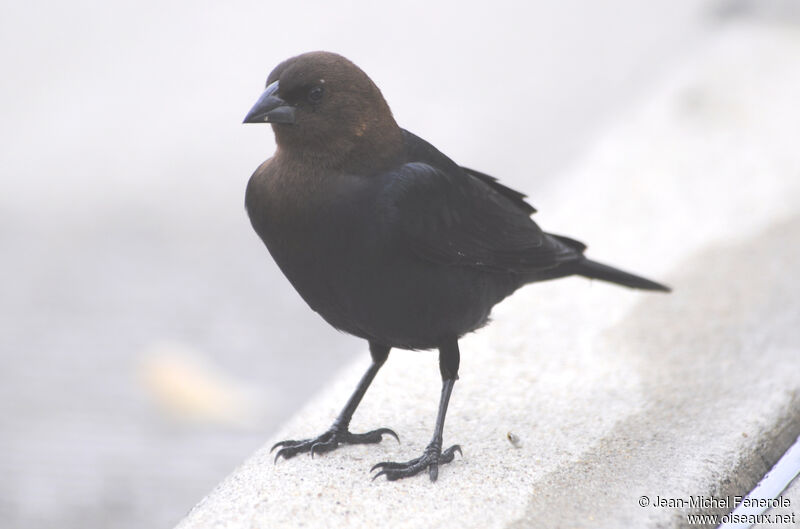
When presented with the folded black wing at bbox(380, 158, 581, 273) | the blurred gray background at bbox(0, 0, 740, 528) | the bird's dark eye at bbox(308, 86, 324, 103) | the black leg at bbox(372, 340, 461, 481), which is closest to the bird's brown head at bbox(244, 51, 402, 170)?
the bird's dark eye at bbox(308, 86, 324, 103)

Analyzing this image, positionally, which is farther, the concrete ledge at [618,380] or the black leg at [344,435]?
the black leg at [344,435]

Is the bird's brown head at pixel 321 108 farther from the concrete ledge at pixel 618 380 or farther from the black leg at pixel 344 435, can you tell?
the concrete ledge at pixel 618 380

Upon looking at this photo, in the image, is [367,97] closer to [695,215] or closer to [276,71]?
[276,71]

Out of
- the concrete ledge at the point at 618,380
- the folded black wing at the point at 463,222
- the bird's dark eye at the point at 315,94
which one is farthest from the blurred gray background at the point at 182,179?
the bird's dark eye at the point at 315,94

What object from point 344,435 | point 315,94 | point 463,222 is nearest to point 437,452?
point 344,435

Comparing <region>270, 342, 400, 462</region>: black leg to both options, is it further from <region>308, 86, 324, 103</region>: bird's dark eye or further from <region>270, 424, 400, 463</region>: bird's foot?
<region>308, 86, 324, 103</region>: bird's dark eye

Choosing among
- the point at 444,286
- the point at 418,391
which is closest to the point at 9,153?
the point at 418,391

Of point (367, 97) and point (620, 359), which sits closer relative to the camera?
point (367, 97)
